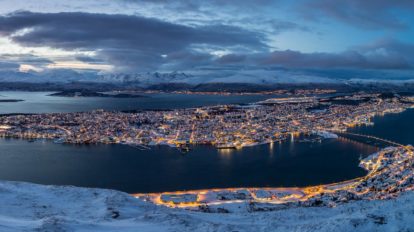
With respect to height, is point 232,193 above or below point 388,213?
below

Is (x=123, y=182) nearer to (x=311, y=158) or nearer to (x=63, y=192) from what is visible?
(x=63, y=192)

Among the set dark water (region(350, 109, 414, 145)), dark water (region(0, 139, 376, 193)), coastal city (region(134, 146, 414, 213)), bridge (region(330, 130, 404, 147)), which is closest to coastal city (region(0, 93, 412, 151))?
bridge (region(330, 130, 404, 147))

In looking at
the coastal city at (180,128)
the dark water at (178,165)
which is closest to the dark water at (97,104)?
the coastal city at (180,128)

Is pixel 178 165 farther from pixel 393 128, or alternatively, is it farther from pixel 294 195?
pixel 393 128

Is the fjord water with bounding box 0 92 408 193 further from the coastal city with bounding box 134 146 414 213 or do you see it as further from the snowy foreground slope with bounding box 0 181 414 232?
the snowy foreground slope with bounding box 0 181 414 232

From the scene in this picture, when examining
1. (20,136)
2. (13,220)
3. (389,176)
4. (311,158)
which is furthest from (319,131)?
(13,220)

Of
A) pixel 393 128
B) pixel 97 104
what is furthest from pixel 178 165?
pixel 97 104
